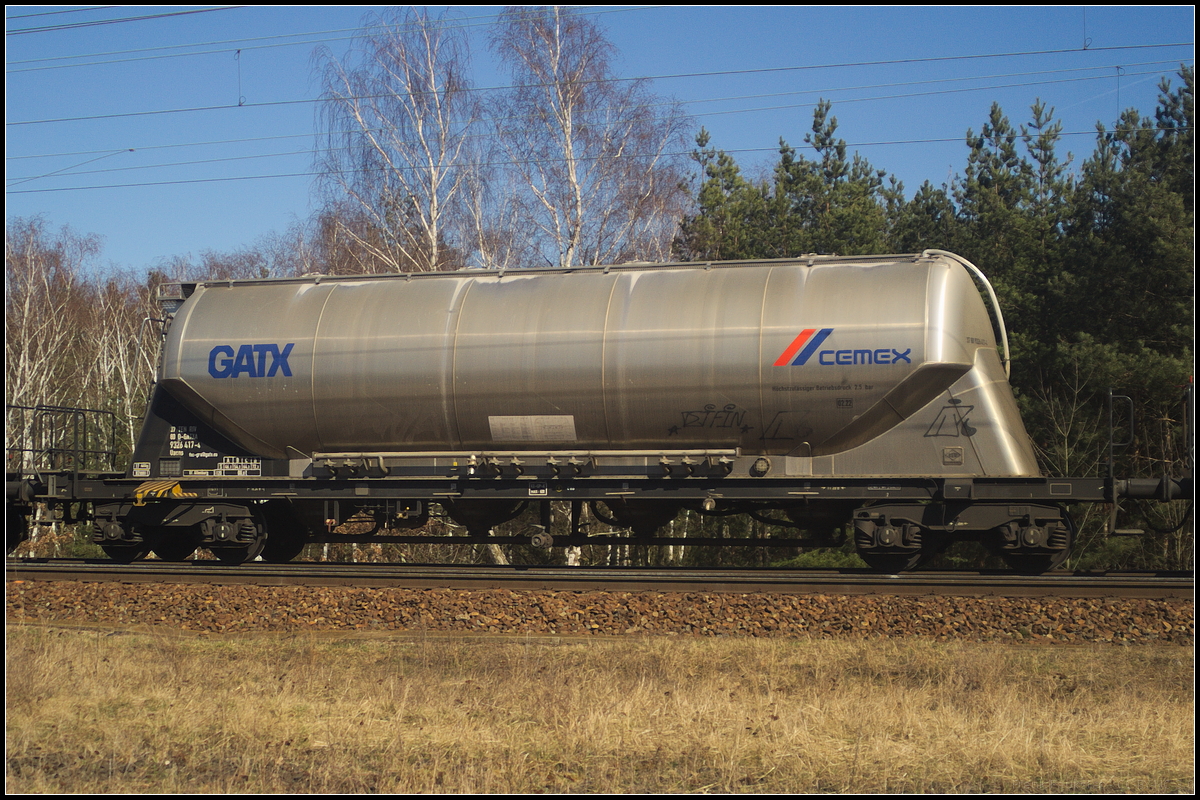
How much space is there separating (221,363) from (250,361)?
1.37 feet

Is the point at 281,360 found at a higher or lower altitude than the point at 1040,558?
higher

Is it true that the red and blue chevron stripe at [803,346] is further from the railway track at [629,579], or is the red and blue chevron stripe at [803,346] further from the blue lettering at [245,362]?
the blue lettering at [245,362]

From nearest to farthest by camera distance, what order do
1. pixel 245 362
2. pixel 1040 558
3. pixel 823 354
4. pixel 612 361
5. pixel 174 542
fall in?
pixel 823 354 < pixel 612 361 < pixel 1040 558 < pixel 245 362 < pixel 174 542

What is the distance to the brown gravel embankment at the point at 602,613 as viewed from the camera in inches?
372

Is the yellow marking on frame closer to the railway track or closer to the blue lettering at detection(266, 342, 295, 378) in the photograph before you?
the railway track

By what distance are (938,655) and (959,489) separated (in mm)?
3149

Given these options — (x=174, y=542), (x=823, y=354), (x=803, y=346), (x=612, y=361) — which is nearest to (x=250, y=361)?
→ (x=174, y=542)

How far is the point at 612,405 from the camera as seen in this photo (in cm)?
1138

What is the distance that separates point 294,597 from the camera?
10883mm

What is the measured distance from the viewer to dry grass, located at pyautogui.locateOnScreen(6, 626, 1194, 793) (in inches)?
209

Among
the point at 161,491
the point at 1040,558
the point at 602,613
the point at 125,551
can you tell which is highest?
the point at 161,491

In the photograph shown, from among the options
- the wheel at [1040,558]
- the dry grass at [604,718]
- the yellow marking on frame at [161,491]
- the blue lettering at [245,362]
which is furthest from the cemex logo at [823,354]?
the yellow marking on frame at [161,491]

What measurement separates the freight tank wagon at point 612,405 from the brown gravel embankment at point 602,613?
1532 millimetres

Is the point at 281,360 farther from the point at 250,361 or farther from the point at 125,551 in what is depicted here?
the point at 125,551
